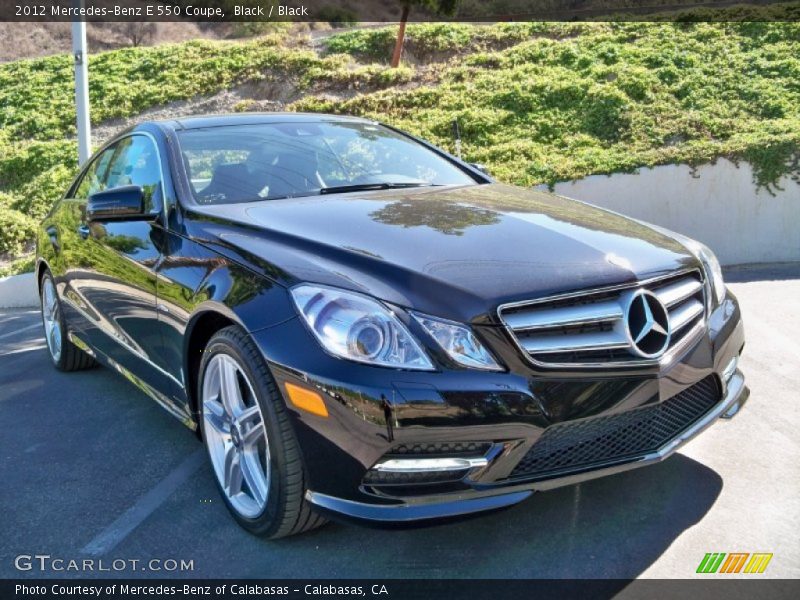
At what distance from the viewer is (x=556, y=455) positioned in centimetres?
262

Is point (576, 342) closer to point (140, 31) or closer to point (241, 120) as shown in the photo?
point (241, 120)

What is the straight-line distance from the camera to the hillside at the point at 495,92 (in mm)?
10875

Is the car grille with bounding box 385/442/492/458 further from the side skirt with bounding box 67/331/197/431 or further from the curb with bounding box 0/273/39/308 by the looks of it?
the curb with bounding box 0/273/39/308

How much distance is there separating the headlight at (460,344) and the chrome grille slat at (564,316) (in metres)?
0.13

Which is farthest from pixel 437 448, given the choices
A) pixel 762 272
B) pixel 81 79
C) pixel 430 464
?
pixel 81 79

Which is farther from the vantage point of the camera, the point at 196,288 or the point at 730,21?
the point at 730,21

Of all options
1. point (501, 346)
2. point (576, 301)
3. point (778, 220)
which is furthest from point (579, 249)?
point (778, 220)

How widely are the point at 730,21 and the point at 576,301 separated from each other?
47.8ft

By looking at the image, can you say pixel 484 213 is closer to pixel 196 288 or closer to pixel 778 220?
pixel 196 288

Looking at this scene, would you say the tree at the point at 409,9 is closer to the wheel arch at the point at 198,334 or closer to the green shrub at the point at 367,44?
the green shrub at the point at 367,44

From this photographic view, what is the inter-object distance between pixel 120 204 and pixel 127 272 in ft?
1.21

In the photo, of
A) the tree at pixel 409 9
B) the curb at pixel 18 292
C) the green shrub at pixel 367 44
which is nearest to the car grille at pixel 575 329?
the curb at pixel 18 292

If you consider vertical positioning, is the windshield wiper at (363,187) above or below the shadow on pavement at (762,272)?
above

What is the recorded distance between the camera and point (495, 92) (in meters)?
13.4
